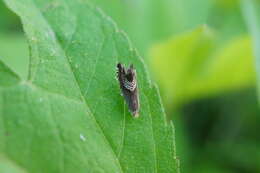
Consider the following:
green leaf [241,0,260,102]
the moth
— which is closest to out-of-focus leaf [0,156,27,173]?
the moth

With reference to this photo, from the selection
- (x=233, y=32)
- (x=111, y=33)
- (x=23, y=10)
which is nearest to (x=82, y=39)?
(x=111, y=33)

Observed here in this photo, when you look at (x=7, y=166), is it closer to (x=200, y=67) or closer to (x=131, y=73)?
(x=131, y=73)

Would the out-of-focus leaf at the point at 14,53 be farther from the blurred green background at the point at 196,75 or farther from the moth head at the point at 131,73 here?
the moth head at the point at 131,73

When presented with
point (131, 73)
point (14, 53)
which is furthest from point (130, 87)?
point (14, 53)

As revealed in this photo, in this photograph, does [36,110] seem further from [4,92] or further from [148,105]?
[148,105]

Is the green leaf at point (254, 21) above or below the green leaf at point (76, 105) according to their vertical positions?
above

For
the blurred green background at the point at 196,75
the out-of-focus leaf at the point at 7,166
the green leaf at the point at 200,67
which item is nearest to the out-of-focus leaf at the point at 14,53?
Result: the blurred green background at the point at 196,75
